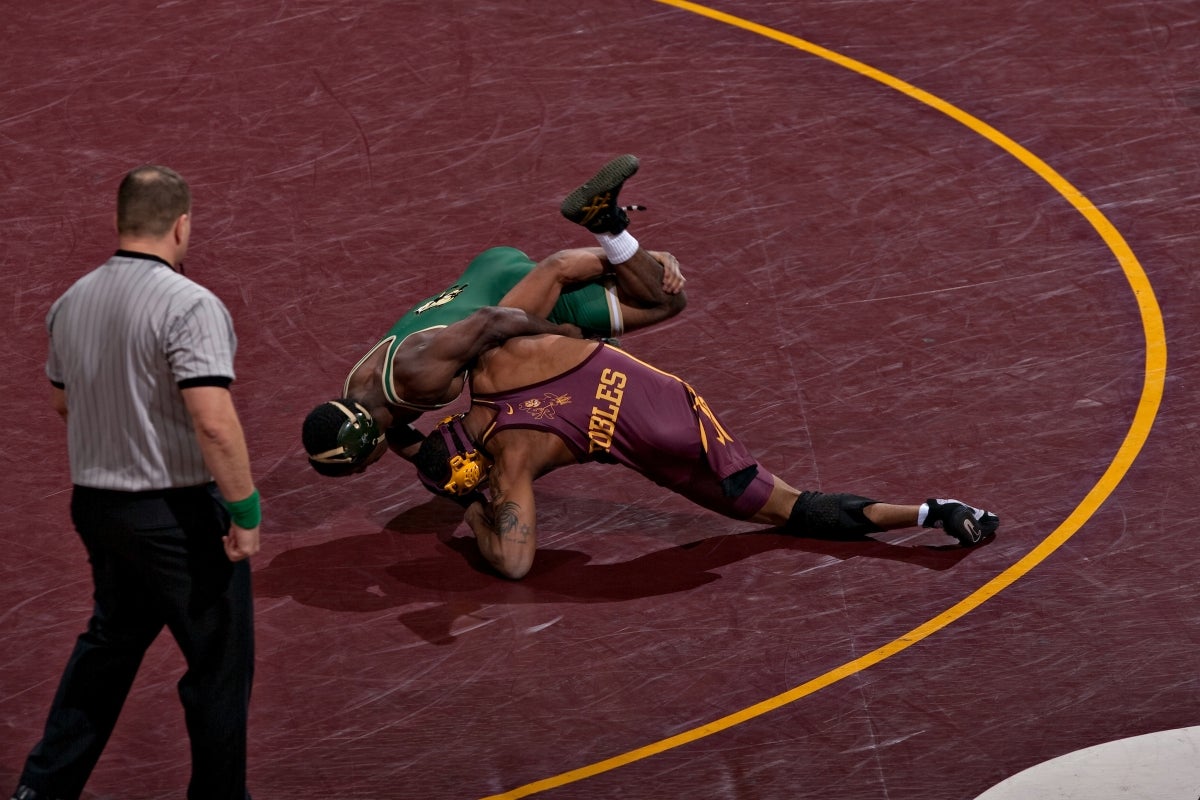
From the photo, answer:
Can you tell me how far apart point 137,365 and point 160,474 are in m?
0.34

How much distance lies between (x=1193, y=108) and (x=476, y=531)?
5.41 m

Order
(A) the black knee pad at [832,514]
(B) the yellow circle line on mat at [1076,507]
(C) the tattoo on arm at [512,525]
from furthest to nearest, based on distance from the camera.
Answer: (A) the black knee pad at [832,514] < (C) the tattoo on arm at [512,525] < (B) the yellow circle line on mat at [1076,507]

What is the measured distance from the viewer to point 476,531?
749 centimetres

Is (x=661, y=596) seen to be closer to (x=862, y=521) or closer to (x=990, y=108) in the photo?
(x=862, y=521)

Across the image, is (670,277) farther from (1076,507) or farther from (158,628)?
(158,628)

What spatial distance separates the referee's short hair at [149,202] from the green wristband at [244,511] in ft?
2.71

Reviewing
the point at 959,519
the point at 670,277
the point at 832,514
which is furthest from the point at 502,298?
the point at 959,519

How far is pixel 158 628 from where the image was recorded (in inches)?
234

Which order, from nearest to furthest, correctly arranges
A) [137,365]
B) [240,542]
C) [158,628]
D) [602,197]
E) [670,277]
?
[137,365]
[240,542]
[158,628]
[602,197]
[670,277]

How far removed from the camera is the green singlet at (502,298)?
7.79 metres

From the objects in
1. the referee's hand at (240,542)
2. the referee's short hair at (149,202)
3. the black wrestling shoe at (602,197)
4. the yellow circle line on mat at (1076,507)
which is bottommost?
the yellow circle line on mat at (1076,507)

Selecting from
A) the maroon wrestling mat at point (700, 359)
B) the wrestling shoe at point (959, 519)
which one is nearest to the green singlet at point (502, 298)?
the maroon wrestling mat at point (700, 359)

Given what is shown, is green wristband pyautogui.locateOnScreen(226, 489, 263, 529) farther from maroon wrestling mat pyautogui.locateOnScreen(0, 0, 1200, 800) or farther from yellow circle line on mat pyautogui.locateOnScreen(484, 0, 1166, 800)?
yellow circle line on mat pyautogui.locateOnScreen(484, 0, 1166, 800)

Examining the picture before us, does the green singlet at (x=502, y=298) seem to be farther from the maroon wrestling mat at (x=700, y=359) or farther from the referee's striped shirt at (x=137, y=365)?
the referee's striped shirt at (x=137, y=365)
